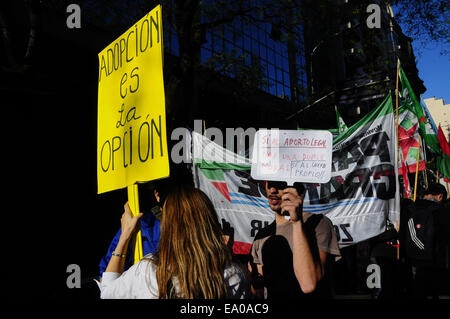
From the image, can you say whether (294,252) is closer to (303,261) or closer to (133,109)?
(303,261)

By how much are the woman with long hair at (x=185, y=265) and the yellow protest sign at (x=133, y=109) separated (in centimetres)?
45

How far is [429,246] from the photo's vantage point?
5.25m

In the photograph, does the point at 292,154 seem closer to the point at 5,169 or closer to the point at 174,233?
the point at 174,233

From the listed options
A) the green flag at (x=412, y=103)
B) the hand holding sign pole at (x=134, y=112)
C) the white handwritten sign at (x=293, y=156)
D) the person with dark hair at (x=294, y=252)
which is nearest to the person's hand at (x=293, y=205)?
the person with dark hair at (x=294, y=252)

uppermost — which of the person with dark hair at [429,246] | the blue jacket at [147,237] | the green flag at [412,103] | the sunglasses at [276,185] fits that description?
the green flag at [412,103]

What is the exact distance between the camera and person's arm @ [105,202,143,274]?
1900 millimetres

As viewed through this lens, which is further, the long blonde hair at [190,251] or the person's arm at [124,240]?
the person's arm at [124,240]

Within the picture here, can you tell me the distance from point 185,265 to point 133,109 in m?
1.29

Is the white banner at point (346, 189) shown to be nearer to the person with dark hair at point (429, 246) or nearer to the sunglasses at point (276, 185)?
the person with dark hair at point (429, 246)

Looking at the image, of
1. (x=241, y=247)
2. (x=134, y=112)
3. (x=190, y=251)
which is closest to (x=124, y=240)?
(x=190, y=251)

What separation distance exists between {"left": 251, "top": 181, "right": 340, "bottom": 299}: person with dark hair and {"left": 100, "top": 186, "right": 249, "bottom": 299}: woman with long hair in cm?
69

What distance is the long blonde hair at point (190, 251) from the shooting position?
1.66 m
